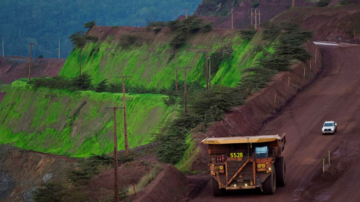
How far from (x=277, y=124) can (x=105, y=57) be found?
181 feet

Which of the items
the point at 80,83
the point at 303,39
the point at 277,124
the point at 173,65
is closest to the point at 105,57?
the point at 80,83

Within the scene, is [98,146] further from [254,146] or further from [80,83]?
[254,146]

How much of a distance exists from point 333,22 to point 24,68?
85.6m

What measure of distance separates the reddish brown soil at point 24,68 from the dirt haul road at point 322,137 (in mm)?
92921

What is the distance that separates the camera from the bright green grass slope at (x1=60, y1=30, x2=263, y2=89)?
246ft

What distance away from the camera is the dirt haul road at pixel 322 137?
3044cm

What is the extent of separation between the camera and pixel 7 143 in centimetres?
8306

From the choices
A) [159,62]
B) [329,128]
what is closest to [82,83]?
[159,62]

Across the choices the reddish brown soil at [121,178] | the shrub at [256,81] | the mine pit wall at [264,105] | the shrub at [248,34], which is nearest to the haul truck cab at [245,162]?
the reddish brown soil at [121,178]

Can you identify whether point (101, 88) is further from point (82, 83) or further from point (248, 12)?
point (248, 12)

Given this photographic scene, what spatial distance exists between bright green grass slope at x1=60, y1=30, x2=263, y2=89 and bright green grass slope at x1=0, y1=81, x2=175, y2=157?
8.54 metres

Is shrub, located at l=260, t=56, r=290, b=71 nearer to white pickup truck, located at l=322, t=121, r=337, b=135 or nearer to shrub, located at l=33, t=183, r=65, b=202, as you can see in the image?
white pickup truck, located at l=322, t=121, r=337, b=135

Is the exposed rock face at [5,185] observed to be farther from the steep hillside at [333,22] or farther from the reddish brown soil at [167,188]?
the steep hillside at [333,22]

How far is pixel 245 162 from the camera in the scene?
95.5 feet
